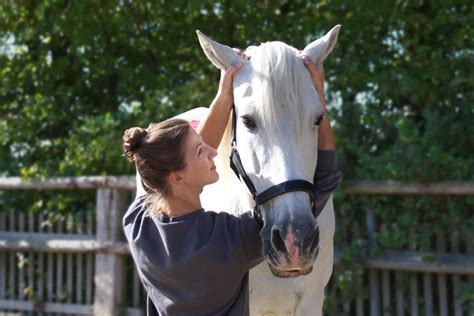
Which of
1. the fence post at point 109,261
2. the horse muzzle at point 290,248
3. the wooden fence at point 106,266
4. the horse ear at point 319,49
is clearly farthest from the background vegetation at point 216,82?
the horse muzzle at point 290,248

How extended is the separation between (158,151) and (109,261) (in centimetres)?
445

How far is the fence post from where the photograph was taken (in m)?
6.43

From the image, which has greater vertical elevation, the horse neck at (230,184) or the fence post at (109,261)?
the horse neck at (230,184)

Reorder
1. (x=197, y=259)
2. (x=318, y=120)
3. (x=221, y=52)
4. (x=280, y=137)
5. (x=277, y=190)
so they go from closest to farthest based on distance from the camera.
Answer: (x=197, y=259) < (x=277, y=190) < (x=280, y=137) < (x=318, y=120) < (x=221, y=52)

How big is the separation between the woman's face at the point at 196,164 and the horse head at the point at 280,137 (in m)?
0.24

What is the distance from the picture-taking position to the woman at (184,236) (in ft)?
7.05

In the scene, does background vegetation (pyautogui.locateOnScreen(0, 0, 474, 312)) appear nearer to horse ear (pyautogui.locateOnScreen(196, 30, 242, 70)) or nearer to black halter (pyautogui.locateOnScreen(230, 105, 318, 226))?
horse ear (pyautogui.locateOnScreen(196, 30, 242, 70))

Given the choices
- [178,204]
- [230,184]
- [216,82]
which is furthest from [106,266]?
[178,204]

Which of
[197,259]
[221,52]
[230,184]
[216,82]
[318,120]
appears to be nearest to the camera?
[197,259]

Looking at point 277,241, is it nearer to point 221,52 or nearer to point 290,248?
point 290,248

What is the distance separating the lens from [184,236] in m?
2.17

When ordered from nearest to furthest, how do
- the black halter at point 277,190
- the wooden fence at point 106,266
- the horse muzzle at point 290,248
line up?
the horse muzzle at point 290,248, the black halter at point 277,190, the wooden fence at point 106,266

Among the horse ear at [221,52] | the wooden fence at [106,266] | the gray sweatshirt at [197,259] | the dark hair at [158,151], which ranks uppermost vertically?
the horse ear at [221,52]

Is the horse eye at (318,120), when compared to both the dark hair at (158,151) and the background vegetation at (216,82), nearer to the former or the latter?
the dark hair at (158,151)
